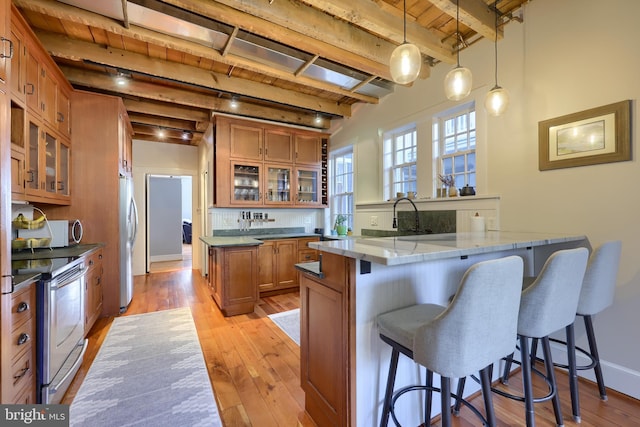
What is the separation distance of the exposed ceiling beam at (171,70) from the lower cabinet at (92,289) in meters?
1.93

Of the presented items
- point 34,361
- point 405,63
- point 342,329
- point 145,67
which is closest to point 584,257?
point 342,329

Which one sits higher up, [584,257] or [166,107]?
[166,107]

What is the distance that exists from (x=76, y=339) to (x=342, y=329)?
2.14 meters

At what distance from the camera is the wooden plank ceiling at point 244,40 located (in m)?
2.08

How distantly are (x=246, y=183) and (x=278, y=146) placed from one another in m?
0.82

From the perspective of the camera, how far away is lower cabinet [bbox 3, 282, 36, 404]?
1.38 meters

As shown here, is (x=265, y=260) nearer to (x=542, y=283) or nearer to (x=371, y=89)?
(x=371, y=89)

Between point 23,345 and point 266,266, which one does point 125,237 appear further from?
point 23,345

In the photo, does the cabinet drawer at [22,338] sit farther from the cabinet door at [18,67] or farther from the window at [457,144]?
the window at [457,144]

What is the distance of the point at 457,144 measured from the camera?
3.02 metres

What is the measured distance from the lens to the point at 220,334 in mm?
2830

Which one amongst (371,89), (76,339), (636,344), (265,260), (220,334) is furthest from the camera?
(265,260)

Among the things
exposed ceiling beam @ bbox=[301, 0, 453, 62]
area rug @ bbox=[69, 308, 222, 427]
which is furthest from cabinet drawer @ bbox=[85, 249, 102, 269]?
exposed ceiling beam @ bbox=[301, 0, 453, 62]

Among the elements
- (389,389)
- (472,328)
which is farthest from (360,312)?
(472,328)
